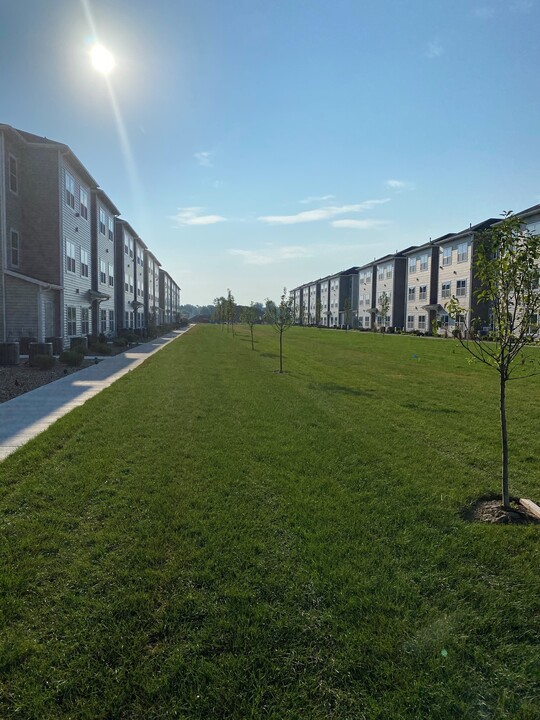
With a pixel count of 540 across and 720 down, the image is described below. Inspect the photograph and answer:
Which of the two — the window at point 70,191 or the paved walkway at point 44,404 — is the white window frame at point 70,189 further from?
the paved walkway at point 44,404

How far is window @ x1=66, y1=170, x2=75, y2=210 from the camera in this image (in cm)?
2451

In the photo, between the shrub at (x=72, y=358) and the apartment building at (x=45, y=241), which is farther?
the apartment building at (x=45, y=241)

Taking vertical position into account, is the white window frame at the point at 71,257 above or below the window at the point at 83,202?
below

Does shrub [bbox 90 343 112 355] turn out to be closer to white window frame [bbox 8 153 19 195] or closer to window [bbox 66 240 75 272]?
window [bbox 66 240 75 272]

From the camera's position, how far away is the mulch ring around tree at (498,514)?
15.9 feet

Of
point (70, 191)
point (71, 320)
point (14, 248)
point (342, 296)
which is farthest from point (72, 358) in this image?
point (342, 296)

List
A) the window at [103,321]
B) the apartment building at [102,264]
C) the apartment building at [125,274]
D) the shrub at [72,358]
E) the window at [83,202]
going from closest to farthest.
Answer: the shrub at [72,358]
the window at [83,202]
the apartment building at [102,264]
the window at [103,321]
the apartment building at [125,274]

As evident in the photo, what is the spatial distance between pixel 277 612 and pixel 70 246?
26.2m

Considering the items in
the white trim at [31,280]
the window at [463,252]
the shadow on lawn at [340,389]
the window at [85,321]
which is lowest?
the shadow on lawn at [340,389]

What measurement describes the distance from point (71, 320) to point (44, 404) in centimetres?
1643

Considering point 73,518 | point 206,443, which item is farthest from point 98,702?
point 206,443

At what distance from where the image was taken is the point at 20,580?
3594 mm

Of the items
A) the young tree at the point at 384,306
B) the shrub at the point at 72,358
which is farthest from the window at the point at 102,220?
the young tree at the point at 384,306

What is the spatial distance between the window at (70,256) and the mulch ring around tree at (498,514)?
977 inches
